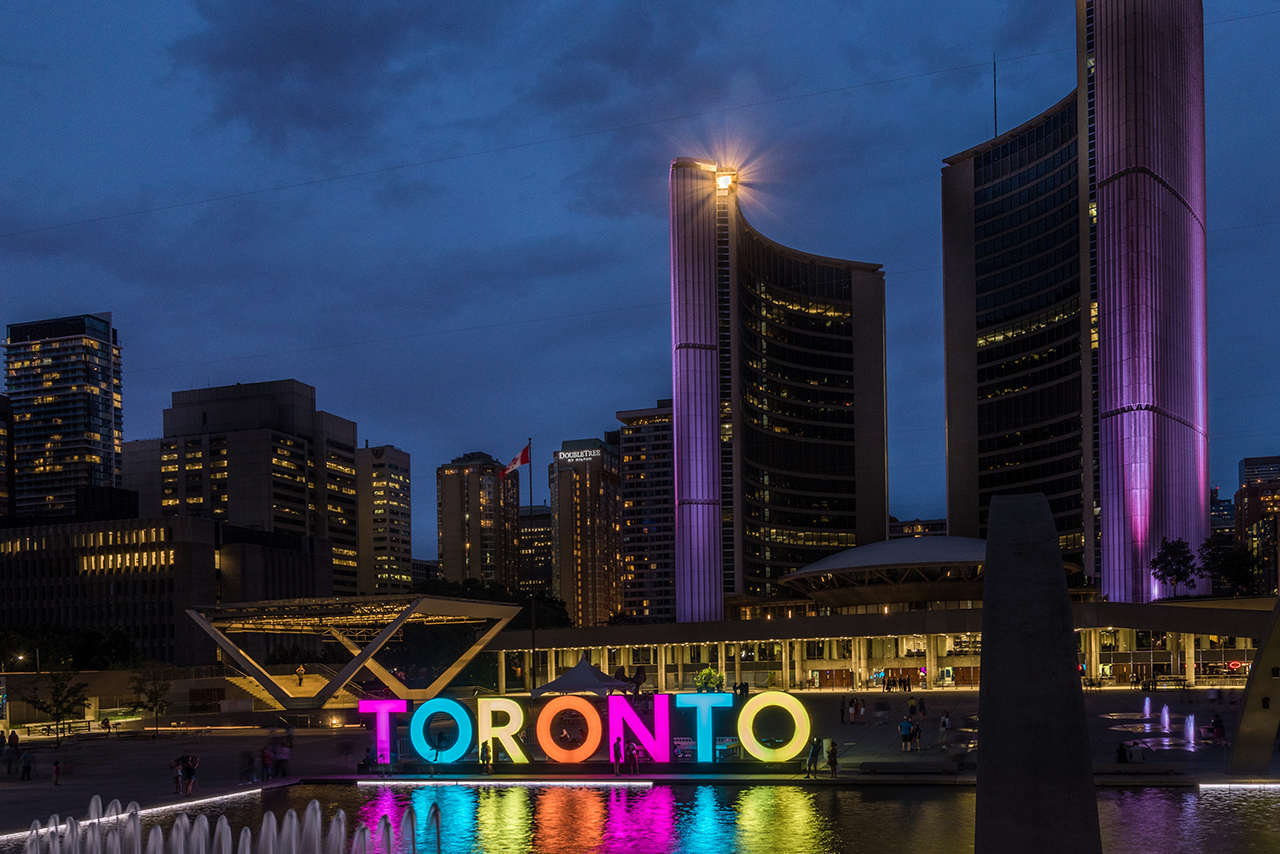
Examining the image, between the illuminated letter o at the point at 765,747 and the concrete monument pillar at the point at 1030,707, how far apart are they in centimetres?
1908

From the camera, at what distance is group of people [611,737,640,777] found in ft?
116

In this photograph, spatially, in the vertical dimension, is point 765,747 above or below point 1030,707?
below

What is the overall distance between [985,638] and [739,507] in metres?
136

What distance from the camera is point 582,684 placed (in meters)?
45.7

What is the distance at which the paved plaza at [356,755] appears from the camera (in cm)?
3256

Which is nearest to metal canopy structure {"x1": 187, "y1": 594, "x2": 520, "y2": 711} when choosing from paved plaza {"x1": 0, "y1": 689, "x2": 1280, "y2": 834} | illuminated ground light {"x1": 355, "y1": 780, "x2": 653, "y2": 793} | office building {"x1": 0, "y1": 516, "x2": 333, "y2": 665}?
paved plaza {"x1": 0, "y1": 689, "x2": 1280, "y2": 834}

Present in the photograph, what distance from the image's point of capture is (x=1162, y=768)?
108ft

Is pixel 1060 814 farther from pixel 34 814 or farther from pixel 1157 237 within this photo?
pixel 1157 237

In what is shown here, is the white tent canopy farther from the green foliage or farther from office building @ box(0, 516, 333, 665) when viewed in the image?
office building @ box(0, 516, 333, 665)

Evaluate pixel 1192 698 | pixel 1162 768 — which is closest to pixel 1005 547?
pixel 1162 768

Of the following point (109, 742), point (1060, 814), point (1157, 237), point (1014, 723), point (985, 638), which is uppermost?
point (1157, 237)

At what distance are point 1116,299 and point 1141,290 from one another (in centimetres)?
257

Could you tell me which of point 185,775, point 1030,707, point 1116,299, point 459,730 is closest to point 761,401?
point 1116,299

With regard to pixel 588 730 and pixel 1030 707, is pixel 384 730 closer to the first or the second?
pixel 588 730
